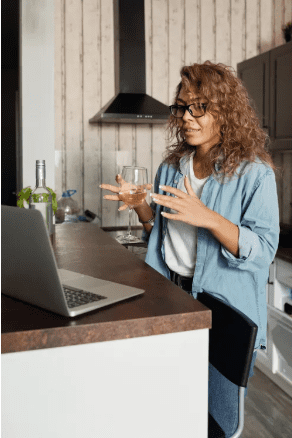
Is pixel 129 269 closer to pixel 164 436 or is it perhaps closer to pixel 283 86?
pixel 164 436

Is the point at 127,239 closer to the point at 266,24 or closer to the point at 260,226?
the point at 260,226

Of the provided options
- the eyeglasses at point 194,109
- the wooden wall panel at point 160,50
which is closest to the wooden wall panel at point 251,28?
the wooden wall panel at point 160,50

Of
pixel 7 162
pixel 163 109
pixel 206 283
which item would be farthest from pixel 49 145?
pixel 7 162

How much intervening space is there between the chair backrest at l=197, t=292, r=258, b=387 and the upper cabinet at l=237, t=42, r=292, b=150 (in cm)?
193

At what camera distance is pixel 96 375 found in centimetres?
81

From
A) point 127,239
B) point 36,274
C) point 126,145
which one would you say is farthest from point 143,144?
point 36,274

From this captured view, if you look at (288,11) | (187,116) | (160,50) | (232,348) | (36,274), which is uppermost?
(288,11)

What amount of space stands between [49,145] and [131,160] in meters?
1.20

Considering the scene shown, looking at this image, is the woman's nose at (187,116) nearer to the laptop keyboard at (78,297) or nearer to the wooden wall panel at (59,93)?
the laptop keyboard at (78,297)

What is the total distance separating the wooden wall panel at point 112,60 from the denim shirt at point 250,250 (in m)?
2.23

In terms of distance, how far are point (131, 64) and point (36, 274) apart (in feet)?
8.61

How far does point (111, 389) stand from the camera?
0.82 meters

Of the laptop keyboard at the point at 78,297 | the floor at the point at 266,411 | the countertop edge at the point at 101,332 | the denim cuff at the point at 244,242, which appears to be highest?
the denim cuff at the point at 244,242

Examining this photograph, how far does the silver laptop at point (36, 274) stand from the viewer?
77 centimetres
